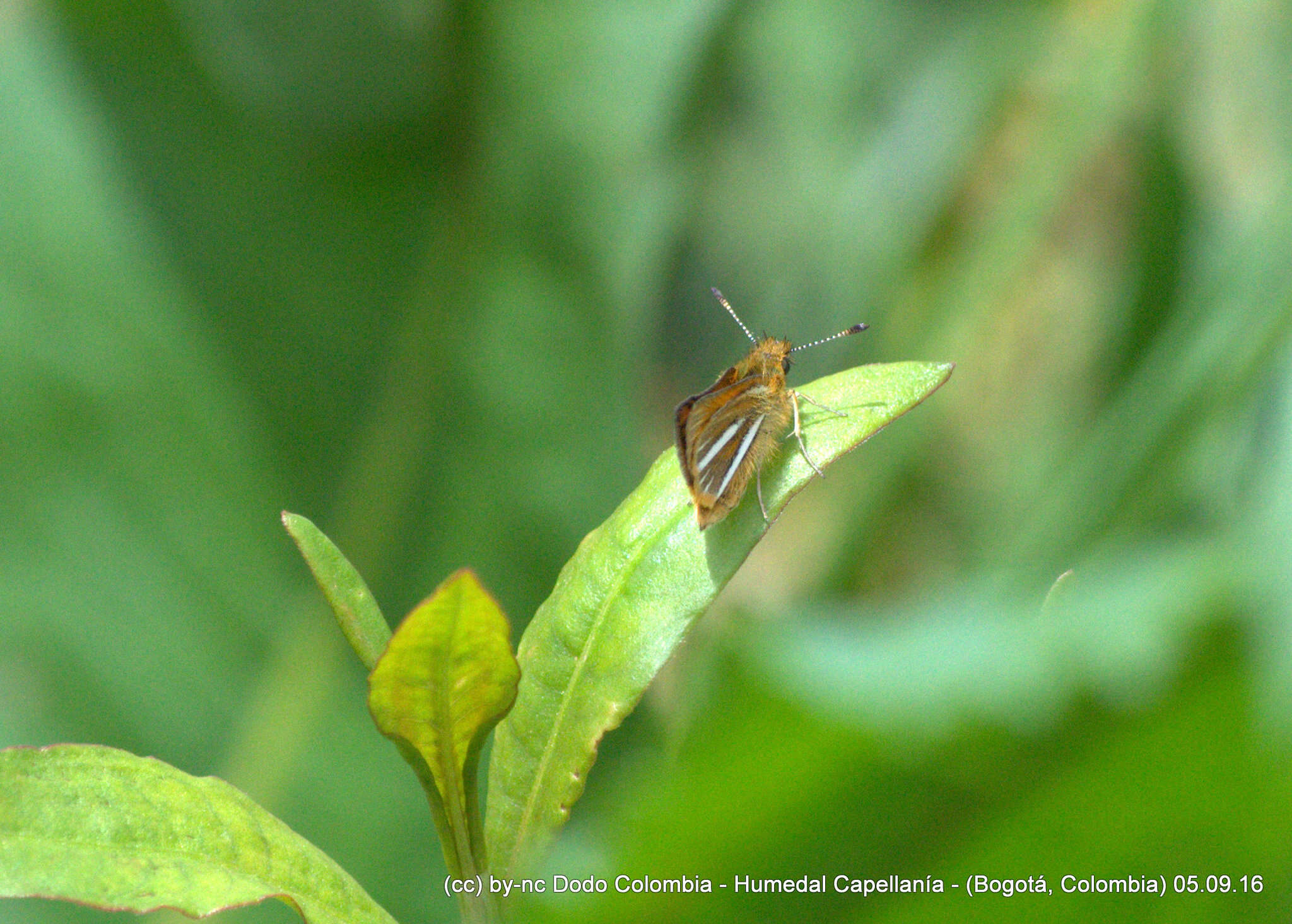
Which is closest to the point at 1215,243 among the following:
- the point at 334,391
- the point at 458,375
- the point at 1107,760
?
the point at 458,375

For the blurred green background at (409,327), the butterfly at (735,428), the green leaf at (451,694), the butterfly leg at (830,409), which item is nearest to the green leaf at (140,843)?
the green leaf at (451,694)

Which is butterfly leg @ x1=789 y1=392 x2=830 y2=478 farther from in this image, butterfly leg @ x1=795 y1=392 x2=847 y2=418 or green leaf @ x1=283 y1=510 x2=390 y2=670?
green leaf @ x1=283 y1=510 x2=390 y2=670

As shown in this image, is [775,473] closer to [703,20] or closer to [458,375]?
[458,375]

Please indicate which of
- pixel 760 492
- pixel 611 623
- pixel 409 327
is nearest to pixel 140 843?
pixel 611 623

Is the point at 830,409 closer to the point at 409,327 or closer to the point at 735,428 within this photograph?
the point at 735,428

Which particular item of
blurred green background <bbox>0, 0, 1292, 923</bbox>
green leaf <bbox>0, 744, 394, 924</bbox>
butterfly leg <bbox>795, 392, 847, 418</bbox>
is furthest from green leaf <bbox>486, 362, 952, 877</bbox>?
blurred green background <bbox>0, 0, 1292, 923</bbox>
